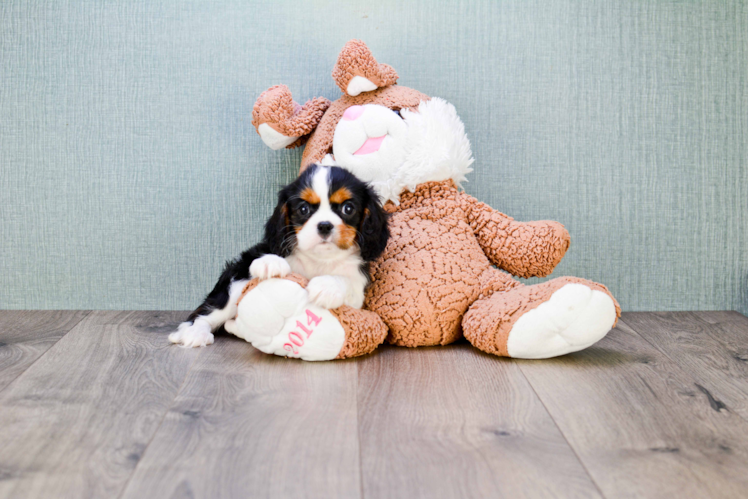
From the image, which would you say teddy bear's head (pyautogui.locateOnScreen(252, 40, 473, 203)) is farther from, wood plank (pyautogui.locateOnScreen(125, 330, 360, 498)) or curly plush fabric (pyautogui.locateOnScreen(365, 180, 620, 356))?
wood plank (pyautogui.locateOnScreen(125, 330, 360, 498))

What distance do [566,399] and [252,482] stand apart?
0.69 metres

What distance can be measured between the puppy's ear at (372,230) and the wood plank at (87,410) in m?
0.53

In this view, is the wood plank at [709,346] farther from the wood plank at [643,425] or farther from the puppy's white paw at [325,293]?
the puppy's white paw at [325,293]

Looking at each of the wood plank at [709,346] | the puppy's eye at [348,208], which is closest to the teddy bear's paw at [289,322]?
the puppy's eye at [348,208]

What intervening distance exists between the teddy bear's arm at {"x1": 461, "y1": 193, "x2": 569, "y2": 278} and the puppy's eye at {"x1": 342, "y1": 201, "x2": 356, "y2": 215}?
1.37 feet

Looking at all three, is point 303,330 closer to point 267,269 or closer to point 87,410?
Result: point 267,269

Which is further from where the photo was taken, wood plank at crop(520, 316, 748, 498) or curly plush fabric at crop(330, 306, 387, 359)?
curly plush fabric at crop(330, 306, 387, 359)

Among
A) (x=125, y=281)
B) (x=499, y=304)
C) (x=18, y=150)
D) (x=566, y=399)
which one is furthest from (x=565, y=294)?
(x=18, y=150)

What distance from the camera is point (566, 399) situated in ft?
4.20

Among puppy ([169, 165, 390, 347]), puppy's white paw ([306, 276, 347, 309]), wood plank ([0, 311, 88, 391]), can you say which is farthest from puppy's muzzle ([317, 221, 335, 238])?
wood plank ([0, 311, 88, 391])

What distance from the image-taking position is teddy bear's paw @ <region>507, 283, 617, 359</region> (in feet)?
4.75

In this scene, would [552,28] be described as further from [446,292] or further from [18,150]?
[18,150]

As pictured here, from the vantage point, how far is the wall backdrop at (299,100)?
1988mm

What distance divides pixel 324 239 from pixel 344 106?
21.4 inches
